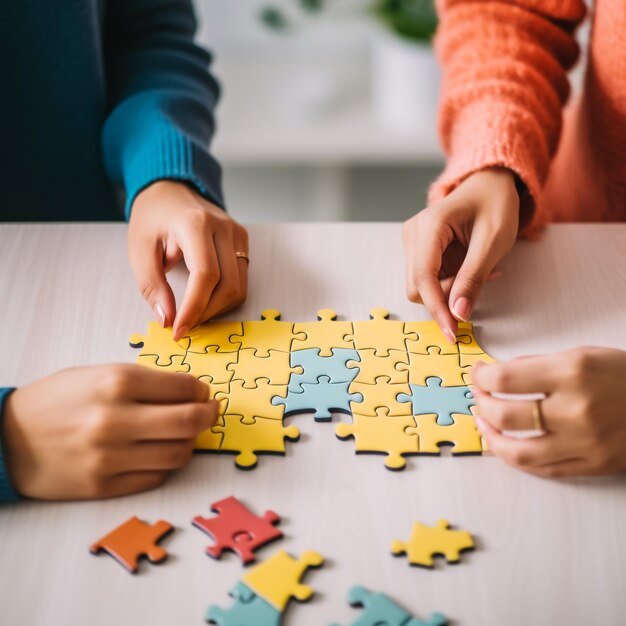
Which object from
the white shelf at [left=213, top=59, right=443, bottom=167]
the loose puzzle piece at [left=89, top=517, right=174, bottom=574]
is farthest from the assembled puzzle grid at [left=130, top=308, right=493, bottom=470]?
the white shelf at [left=213, top=59, right=443, bottom=167]

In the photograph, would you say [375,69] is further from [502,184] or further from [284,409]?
[284,409]

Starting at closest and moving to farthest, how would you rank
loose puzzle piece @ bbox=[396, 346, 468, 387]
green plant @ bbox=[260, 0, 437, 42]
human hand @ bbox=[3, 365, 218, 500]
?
human hand @ bbox=[3, 365, 218, 500] < loose puzzle piece @ bbox=[396, 346, 468, 387] < green plant @ bbox=[260, 0, 437, 42]

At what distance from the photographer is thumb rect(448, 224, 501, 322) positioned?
3.06ft

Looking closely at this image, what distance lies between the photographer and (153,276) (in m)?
0.97

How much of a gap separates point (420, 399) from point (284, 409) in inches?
5.7

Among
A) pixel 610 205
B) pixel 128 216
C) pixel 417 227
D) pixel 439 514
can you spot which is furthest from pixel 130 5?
pixel 439 514

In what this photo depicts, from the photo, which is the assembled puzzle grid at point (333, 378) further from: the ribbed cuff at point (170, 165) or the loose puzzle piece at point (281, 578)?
the ribbed cuff at point (170, 165)

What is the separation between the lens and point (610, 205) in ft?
4.18

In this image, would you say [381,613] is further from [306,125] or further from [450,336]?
[306,125]

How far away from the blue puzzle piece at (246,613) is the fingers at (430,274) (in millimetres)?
402

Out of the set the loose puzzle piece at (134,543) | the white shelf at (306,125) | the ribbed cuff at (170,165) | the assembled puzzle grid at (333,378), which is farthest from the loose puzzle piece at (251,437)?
the white shelf at (306,125)

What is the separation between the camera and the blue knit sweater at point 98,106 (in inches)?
46.3

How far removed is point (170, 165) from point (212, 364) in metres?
0.36

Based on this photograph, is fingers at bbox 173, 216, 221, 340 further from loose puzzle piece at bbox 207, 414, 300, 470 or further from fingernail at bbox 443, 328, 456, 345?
fingernail at bbox 443, 328, 456, 345
